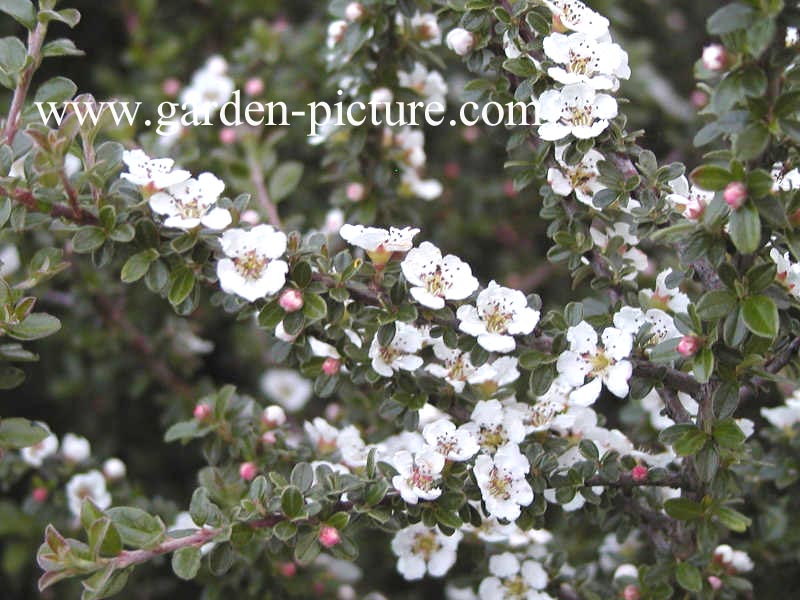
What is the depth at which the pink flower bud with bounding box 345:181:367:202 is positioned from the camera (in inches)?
76.5

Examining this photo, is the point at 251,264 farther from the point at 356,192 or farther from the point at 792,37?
the point at 792,37

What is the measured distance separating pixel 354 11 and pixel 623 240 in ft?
2.19

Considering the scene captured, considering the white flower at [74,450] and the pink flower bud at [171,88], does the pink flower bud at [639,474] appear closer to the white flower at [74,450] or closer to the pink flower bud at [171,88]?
the white flower at [74,450]

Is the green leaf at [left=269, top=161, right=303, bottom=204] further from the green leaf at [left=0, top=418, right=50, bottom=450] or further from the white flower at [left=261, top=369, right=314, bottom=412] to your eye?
the green leaf at [left=0, top=418, right=50, bottom=450]

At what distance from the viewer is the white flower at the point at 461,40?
151 cm

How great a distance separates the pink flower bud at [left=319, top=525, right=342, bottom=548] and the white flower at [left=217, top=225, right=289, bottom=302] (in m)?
0.33

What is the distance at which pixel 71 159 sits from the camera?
7.38 ft

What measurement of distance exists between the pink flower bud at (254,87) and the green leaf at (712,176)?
142 cm

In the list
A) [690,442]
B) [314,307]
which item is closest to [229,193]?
[314,307]

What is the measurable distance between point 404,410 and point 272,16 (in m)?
1.80

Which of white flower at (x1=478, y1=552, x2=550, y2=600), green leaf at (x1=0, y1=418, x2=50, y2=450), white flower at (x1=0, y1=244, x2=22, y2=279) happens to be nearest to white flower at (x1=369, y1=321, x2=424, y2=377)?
white flower at (x1=478, y1=552, x2=550, y2=600)

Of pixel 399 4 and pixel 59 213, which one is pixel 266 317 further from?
pixel 399 4

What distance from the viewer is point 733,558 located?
1565 mm

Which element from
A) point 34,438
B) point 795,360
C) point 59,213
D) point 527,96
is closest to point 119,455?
point 34,438
